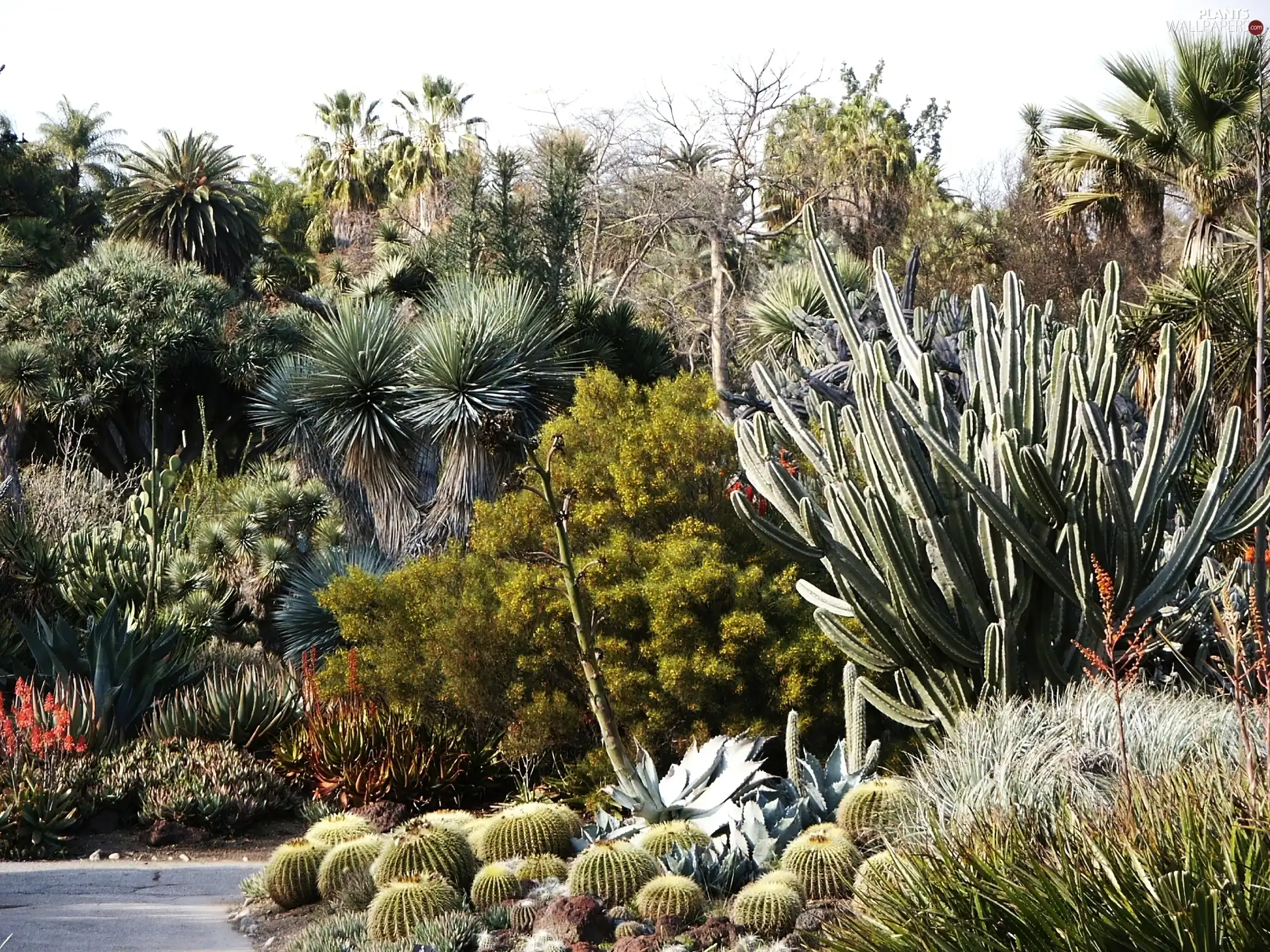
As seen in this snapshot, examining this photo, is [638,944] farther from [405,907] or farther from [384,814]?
[384,814]

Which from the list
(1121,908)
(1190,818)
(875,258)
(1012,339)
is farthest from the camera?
(875,258)

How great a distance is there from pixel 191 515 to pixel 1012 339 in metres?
13.3

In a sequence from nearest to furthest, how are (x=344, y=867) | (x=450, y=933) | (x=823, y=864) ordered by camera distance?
(x=450, y=933) → (x=823, y=864) → (x=344, y=867)

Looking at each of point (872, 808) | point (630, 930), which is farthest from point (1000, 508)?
point (630, 930)

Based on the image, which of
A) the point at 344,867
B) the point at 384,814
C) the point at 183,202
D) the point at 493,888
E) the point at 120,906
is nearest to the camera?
the point at 493,888

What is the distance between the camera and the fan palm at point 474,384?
14.9 m

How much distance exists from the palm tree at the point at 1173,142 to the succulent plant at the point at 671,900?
34.9 ft

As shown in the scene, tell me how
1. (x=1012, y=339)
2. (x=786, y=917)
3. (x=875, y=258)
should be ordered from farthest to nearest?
1. (x=875, y=258)
2. (x=1012, y=339)
3. (x=786, y=917)

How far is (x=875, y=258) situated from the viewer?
7.69 m

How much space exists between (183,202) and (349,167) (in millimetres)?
11682

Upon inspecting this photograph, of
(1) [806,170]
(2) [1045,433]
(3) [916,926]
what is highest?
(1) [806,170]

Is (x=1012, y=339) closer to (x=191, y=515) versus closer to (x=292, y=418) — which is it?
(x=292, y=418)

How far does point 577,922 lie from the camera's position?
5211 millimetres

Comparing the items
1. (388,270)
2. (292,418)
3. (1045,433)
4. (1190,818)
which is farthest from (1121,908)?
(388,270)
